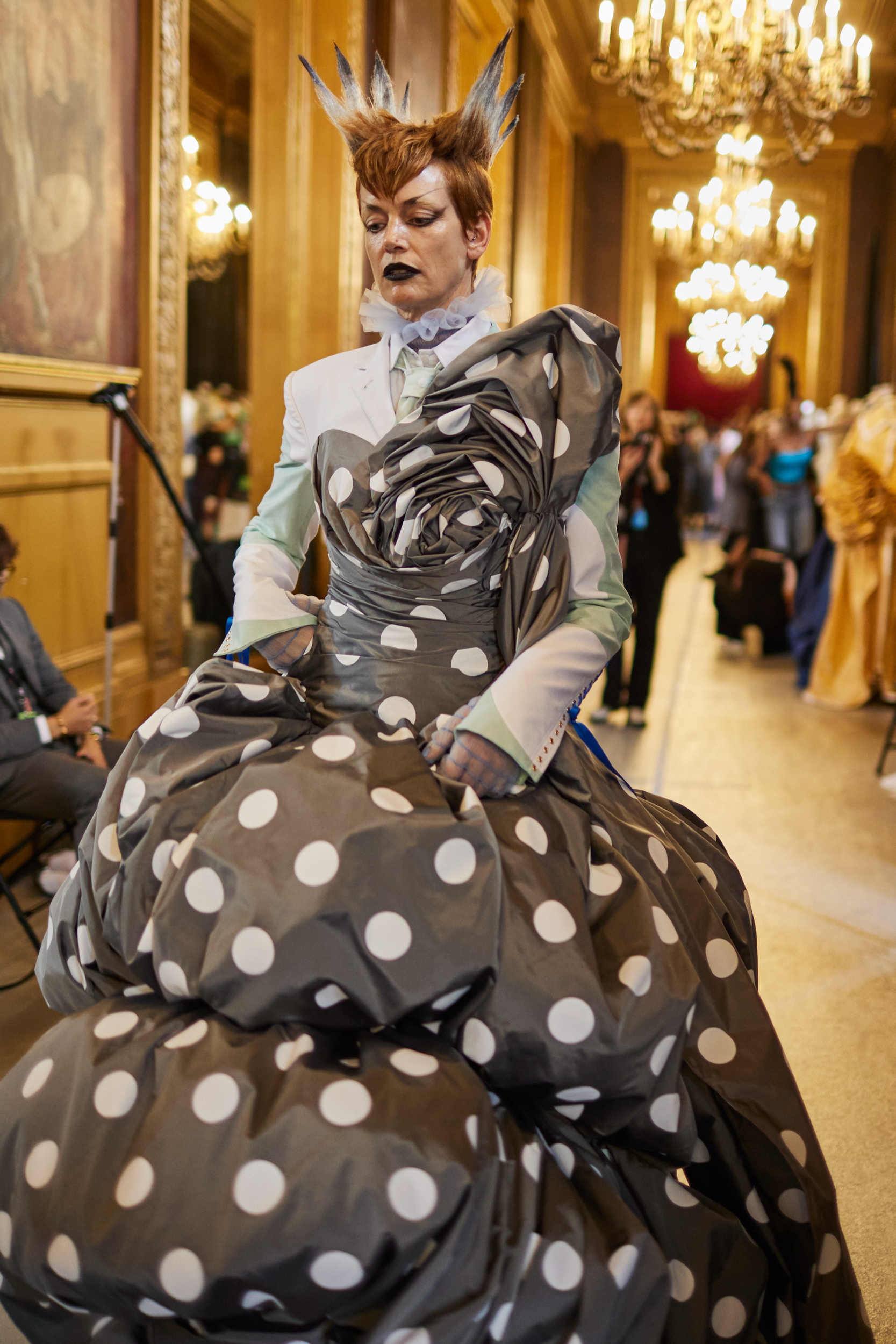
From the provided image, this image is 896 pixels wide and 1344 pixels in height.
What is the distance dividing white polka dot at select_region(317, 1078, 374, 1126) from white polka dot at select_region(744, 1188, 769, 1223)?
576mm

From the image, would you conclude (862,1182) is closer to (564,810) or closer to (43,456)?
(564,810)

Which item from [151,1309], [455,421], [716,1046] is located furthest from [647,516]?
[151,1309]

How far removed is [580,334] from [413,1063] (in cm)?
92

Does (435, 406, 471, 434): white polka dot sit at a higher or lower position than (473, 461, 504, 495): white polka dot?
higher

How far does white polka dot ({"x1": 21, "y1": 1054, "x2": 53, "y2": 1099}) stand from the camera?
1.18 m

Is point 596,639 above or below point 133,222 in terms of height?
below

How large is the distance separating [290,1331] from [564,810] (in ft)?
2.09

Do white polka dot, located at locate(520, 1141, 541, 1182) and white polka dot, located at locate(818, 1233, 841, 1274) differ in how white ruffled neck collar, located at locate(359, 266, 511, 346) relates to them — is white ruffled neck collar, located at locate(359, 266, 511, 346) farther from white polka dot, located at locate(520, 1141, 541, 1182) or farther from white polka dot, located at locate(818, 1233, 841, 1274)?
white polka dot, located at locate(818, 1233, 841, 1274)

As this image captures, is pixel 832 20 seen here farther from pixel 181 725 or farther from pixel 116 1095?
pixel 116 1095

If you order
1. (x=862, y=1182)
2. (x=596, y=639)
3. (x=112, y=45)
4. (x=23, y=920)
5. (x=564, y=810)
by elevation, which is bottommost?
(x=862, y=1182)

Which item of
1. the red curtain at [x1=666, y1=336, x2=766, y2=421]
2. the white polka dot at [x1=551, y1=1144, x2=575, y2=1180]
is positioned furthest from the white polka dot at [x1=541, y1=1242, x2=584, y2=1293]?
the red curtain at [x1=666, y1=336, x2=766, y2=421]

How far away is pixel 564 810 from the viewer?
136 cm

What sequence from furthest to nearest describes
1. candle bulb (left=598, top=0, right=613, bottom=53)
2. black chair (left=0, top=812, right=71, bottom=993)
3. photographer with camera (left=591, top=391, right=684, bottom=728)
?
candle bulb (left=598, top=0, right=613, bottom=53), photographer with camera (left=591, top=391, right=684, bottom=728), black chair (left=0, top=812, right=71, bottom=993)

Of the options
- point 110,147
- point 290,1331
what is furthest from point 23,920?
point 110,147
